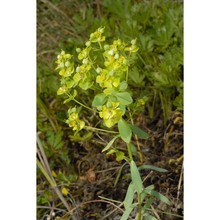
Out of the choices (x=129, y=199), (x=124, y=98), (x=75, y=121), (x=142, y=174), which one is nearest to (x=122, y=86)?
(x=124, y=98)

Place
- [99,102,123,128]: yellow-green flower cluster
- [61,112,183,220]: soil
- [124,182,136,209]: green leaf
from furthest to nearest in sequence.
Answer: [61,112,183,220]: soil → [124,182,136,209]: green leaf → [99,102,123,128]: yellow-green flower cluster

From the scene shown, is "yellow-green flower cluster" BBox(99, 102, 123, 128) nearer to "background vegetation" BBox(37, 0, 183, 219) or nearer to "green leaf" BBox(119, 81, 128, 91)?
"green leaf" BBox(119, 81, 128, 91)

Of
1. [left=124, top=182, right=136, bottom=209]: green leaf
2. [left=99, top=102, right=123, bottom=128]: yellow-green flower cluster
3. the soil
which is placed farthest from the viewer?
the soil

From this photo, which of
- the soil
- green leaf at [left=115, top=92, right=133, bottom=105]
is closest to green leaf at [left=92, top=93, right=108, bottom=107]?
green leaf at [left=115, top=92, right=133, bottom=105]

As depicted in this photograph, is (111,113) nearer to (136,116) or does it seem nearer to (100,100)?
(100,100)

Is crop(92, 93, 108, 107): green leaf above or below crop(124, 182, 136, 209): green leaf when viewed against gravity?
above

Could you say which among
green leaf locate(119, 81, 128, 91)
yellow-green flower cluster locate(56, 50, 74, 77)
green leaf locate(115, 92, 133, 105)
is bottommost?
green leaf locate(115, 92, 133, 105)
